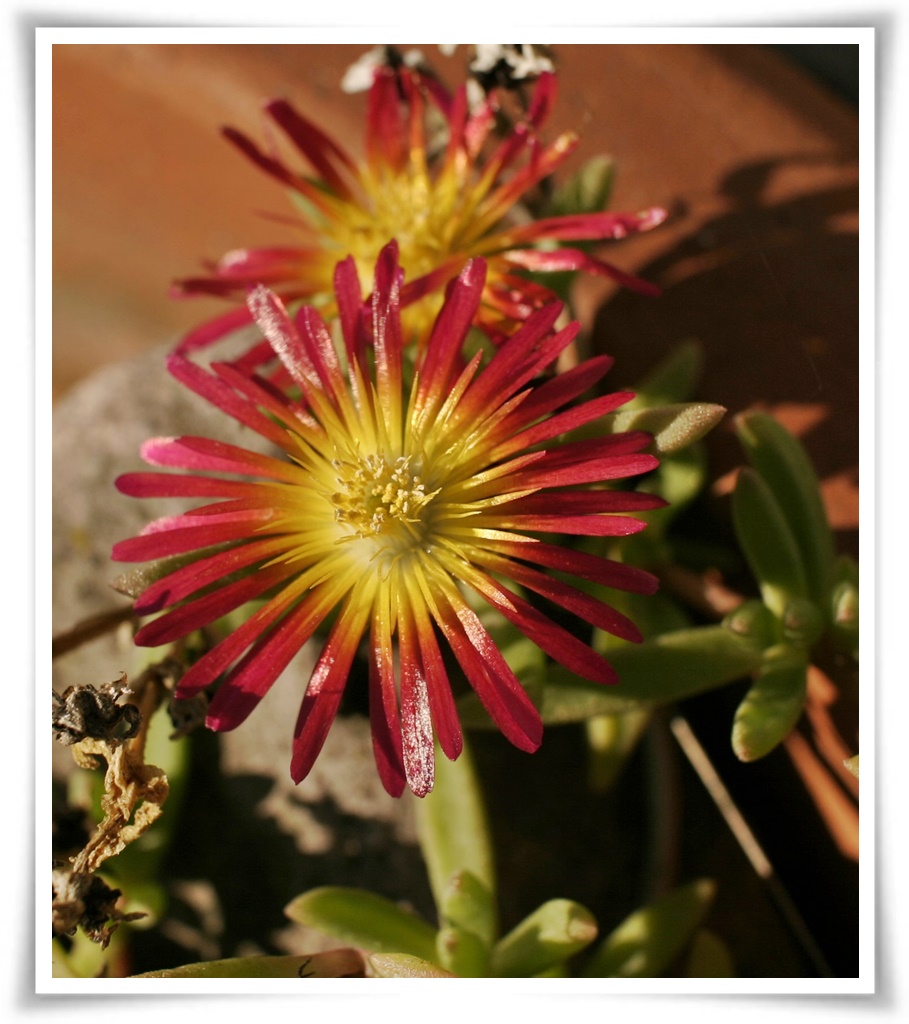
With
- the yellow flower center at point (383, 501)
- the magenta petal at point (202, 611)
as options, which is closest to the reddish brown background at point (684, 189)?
the yellow flower center at point (383, 501)

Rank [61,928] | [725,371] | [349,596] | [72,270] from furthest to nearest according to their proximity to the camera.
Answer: [72,270] → [725,371] → [349,596] → [61,928]

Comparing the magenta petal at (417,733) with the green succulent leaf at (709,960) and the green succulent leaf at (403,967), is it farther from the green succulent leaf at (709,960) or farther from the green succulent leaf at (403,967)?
the green succulent leaf at (709,960)

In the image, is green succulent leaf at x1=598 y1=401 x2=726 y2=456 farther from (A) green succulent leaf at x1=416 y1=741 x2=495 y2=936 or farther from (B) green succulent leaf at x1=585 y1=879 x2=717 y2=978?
(B) green succulent leaf at x1=585 y1=879 x2=717 y2=978

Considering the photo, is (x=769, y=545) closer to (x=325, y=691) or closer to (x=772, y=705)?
(x=772, y=705)

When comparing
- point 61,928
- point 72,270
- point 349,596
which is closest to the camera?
point 61,928
